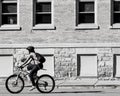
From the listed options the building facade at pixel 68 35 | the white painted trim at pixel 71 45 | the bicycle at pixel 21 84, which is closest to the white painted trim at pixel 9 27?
the building facade at pixel 68 35

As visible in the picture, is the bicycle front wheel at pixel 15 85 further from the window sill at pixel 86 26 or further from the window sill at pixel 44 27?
the window sill at pixel 86 26

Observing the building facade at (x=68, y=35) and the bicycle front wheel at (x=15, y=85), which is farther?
the building facade at (x=68, y=35)

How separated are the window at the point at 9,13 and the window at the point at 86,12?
2.96 metres

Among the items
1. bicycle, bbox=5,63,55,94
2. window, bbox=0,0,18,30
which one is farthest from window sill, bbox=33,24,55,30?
bicycle, bbox=5,63,55,94

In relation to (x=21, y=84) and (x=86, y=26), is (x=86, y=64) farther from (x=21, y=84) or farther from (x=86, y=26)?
(x=21, y=84)

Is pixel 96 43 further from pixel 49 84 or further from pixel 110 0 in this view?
pixel 49 84

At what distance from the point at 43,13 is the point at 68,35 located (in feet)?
5.22

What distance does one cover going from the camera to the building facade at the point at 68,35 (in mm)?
25969

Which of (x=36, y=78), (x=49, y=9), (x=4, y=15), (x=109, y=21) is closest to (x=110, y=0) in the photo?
(x=109, y=21)

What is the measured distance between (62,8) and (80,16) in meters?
0.92

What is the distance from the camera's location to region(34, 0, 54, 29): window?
2656cm

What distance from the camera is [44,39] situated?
26281mm

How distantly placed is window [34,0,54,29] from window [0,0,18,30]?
0.98 m

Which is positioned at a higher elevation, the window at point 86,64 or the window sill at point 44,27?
the window sill at point 44,27
